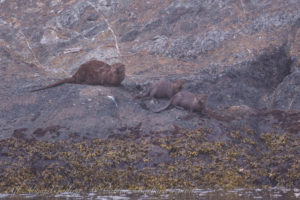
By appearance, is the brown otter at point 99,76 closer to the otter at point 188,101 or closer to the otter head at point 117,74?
the otter head at point 117,74

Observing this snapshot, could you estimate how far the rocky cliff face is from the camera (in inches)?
538

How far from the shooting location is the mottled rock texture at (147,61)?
43.0ft

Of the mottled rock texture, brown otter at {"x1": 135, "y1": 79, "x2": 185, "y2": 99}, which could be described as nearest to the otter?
the mottled rock texture

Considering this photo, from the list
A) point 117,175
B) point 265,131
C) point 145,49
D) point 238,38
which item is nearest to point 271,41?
point 238,38

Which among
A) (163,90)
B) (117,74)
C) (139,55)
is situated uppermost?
(117,74)

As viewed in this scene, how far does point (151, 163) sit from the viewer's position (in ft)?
34.9

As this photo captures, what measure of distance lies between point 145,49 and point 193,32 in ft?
9.71

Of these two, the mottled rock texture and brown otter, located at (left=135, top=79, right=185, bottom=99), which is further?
brown otter, located at (left=135, top=79, right=185, bottom=99)

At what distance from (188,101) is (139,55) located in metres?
8.89

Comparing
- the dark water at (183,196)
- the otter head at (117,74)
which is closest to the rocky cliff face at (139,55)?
the otter head at (117,74)

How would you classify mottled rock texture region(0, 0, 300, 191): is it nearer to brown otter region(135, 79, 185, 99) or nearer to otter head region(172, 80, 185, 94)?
brown otter region(135, 79, 185, 99)

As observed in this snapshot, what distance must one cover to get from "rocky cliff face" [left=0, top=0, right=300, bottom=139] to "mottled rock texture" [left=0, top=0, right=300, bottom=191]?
0.18 feet

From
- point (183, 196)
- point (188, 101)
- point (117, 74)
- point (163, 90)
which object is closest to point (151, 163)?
point (183, 196)

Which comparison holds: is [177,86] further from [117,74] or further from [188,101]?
[117,74]
